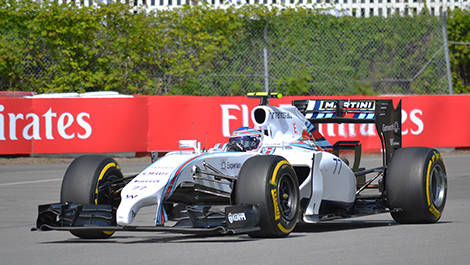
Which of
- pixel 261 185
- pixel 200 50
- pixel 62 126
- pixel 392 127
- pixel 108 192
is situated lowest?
pixel 108 192

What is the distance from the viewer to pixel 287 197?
341 inches

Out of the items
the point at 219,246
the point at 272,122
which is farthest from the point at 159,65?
the point at 219,246

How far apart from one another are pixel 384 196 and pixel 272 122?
1.59 m

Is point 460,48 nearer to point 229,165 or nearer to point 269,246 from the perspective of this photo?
point 229,165

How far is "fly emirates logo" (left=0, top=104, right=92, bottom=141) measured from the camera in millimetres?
20172

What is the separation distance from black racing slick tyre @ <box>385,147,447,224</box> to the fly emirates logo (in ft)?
38.5

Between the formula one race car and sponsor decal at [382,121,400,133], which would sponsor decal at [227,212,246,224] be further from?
sponsor decal at [382,121,400,133]

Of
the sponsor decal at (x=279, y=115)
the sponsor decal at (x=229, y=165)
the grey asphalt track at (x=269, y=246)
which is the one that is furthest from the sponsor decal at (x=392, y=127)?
the sponsor decal at (x=229, y=165)

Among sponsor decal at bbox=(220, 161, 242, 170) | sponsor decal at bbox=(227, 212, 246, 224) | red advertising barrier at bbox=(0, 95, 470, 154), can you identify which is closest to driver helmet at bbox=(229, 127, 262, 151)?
sponsor decal at bbox=(220, 161, 242, 170)

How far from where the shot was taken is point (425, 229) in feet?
30.4

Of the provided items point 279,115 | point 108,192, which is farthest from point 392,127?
point 108,192

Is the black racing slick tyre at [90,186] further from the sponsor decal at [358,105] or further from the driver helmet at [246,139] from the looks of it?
the sponsor decal at [358,105]

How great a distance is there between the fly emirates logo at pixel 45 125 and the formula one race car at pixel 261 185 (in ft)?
33.5

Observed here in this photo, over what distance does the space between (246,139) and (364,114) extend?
1871 mm
